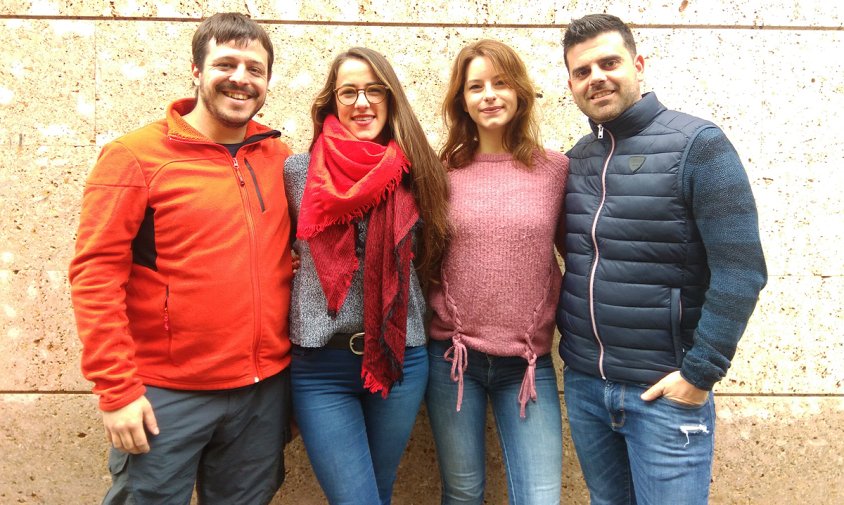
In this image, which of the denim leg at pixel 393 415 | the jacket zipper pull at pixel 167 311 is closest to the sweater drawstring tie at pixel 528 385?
the denim leg at pixel 393 415

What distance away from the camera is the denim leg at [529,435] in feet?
6.72

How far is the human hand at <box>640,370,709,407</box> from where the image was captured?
1.70 meters

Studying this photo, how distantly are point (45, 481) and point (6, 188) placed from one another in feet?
5.12

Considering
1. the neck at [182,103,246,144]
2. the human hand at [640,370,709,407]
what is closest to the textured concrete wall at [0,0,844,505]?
the neck at [182,103,246,144]

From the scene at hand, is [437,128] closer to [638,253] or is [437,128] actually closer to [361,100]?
[361,100]

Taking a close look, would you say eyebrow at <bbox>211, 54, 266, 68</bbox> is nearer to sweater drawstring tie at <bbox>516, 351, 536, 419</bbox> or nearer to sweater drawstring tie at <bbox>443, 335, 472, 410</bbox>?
sweater drawstring tie at <bbox>443, 335, 472, 410</bbox>

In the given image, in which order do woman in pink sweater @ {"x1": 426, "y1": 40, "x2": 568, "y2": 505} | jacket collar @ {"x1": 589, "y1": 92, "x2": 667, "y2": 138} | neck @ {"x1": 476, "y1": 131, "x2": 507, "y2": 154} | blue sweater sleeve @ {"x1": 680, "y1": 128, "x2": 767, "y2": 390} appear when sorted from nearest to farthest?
1. blue sweater sleeve @ {"x1": 680, "y1": 128, "x2": 767, "y2": 390}
2. jacket collar @ {"x1": 589, "y1": 92, "x2": 667, "y2": 138}
3. woman in pink sweater @ {"x1": 426, "y1": 40, "x2": 568, "y2": 505}
4. neck @ {"x1": 476, "y1": 131, "x2": 507, "y2": 154}

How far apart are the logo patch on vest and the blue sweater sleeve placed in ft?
0.57

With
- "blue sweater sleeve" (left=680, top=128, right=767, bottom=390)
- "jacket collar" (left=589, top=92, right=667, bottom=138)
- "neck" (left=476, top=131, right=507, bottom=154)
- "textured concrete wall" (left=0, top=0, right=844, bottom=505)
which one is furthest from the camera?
"textured concrete wall" (left=0, top=0, right=844, bottom=505)

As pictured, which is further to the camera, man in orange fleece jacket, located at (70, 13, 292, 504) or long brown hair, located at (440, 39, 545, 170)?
long brown hair, located at (440, 39, 545, 170)

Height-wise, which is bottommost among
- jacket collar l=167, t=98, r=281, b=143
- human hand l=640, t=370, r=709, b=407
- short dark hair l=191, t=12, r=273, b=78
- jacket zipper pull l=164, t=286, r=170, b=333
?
human hand l=640, t=370, r=709, b=407

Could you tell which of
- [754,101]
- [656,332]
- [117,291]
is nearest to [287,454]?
[117,291]

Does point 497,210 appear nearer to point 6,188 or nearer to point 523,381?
point 523,381

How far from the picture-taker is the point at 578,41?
6.37 ft
